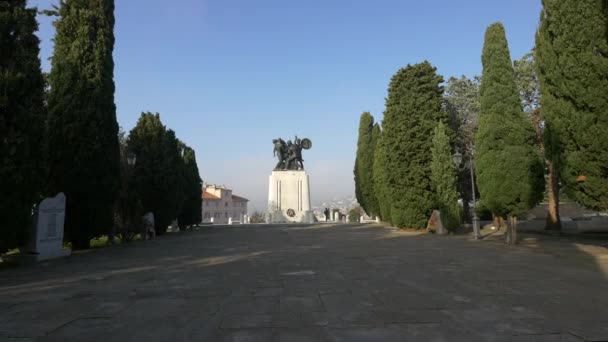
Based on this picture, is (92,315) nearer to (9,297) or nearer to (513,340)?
(9,297)

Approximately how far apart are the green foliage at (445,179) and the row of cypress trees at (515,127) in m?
0.11

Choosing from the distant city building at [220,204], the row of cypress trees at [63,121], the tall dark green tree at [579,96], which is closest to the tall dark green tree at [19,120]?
the row of cypress trees at [63,121]

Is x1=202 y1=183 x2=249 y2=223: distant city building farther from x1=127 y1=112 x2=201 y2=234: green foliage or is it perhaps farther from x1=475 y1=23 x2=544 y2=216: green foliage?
x1=475 y1=23 x2=544 y2=216: green foliage

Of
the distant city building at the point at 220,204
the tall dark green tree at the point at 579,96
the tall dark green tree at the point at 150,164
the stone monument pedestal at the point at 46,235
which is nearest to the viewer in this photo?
the tall dark green tree at the point at 579,96

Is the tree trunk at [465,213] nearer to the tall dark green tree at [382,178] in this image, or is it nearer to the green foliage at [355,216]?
the tall dark green tree at [382,178]

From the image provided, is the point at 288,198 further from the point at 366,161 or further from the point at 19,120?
the point at 19,120

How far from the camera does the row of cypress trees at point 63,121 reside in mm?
9289

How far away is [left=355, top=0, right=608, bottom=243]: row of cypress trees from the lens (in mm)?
10391

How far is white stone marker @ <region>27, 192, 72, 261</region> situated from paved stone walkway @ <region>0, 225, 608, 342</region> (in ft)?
4.67

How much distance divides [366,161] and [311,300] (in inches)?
1156

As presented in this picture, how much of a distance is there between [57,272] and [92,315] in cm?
474

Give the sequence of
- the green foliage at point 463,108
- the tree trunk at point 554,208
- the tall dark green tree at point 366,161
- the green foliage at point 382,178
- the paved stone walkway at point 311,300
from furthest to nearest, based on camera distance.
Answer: the tall dark green tree at point 366,161, the green foliage at point 463,108, the green foliage at point 382,178, the tree trunk at point 554,208, the paved stone walkway at point 311,300

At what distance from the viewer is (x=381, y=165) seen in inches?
992

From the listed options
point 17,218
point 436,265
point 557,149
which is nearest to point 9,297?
point 17,218
